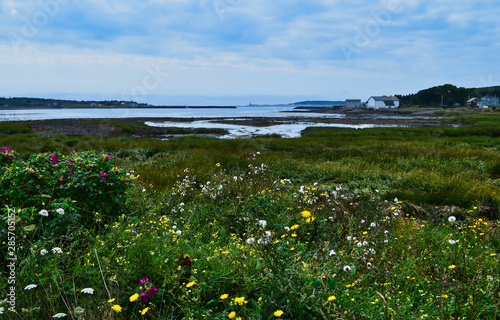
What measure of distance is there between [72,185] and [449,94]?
151 m

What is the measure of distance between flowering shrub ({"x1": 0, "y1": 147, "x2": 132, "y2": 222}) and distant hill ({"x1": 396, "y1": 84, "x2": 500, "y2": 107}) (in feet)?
471

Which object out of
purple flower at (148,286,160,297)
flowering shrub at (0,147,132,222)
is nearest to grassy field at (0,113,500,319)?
purple flower at (148,286,160,297)

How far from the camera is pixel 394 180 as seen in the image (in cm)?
981

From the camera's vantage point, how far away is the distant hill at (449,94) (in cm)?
12862

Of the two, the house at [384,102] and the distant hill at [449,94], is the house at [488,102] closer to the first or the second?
the distant hill at [449,94]

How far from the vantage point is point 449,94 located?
128 m

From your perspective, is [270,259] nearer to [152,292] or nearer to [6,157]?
[152,292]

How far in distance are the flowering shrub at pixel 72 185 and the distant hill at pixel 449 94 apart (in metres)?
144

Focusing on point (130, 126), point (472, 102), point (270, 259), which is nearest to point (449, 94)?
point (472, 102)

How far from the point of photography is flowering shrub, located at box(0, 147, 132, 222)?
4.49 m

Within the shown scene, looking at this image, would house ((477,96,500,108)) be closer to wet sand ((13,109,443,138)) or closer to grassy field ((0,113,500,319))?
wet sand ((13,109,443,138))

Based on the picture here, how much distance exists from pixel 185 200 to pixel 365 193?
460 centimetres

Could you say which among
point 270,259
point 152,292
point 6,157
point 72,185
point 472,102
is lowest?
point 152,292

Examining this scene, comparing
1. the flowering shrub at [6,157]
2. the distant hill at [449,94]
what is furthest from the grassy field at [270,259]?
the distant hill at [449,94]
